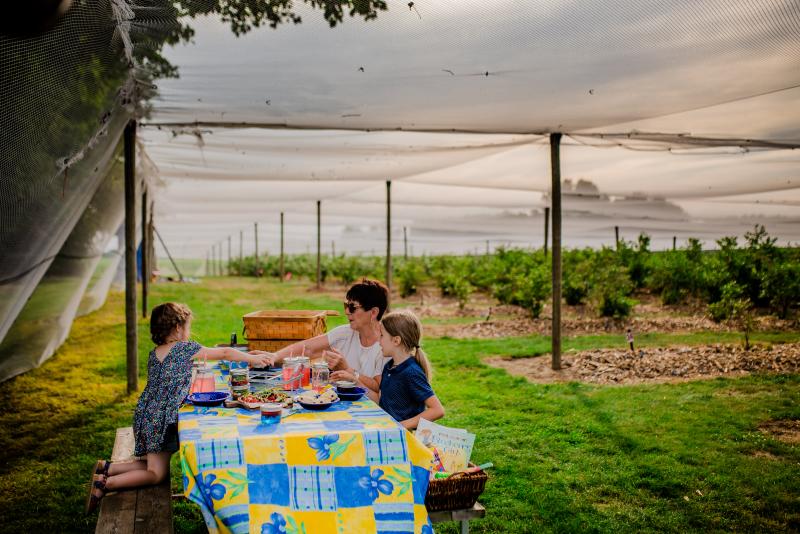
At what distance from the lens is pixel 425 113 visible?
5754 millimetres

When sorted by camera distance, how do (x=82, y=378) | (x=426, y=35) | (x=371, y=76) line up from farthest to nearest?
(x=82, y=378)
(x=371, y=76)
(x=426, y=35)

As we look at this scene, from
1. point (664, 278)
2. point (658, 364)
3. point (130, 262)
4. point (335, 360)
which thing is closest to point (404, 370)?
point (335, 360)

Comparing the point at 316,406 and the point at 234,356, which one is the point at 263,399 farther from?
the point at 234,356

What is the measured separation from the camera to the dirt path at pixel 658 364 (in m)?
7.17

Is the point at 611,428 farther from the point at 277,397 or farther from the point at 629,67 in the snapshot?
the point at 277,397

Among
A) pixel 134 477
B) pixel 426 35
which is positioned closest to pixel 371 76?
pixel 426 35

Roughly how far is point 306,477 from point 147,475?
1.18 metres

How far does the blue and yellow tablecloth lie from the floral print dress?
64 centimetres

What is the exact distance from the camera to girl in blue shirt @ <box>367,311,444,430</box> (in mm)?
3260

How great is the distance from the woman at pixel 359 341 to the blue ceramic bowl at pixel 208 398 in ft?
2.43

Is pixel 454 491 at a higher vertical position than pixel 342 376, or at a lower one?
lower

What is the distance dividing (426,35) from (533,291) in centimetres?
758

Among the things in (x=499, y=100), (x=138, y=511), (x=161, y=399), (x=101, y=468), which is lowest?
(x=138, y=511)

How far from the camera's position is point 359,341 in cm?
397
